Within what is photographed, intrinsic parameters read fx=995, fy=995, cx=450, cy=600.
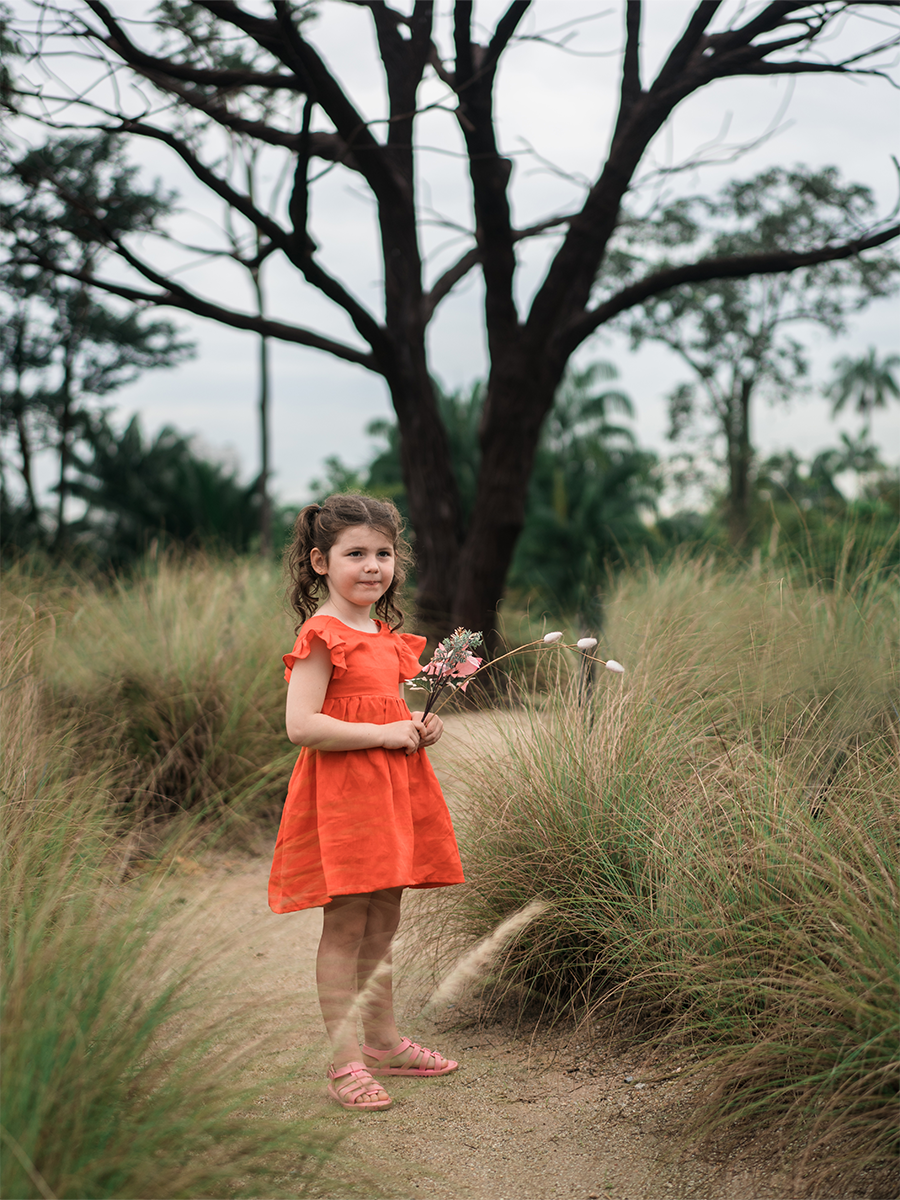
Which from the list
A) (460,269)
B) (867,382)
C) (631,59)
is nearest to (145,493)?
(460,269)

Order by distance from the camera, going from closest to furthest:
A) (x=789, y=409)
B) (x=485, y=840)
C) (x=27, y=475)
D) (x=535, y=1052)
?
(x=535, y=1052) < (x=485, y=840) < (x=27, y=475) < (x=789, y=409)

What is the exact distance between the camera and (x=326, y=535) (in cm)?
272

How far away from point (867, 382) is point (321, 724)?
5963 centimetres

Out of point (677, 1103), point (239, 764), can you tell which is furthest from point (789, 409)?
point (677, 1103)

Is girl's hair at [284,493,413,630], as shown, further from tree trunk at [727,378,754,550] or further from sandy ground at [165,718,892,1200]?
tree trunk at [727,378,754,550]

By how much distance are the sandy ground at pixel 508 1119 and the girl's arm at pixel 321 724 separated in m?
0.44

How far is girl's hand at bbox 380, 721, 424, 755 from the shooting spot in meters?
2.53

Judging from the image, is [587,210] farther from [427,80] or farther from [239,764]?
[239,764]

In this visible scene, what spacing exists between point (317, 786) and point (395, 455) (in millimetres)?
14557

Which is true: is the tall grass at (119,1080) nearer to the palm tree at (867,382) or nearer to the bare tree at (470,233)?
the bare tree at (470,233)

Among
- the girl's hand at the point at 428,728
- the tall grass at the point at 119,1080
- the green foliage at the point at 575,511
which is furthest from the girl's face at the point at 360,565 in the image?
the green foliage at the point at 575,511

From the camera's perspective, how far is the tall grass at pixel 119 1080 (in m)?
1.46

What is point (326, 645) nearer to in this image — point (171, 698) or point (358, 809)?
point (358, 809)

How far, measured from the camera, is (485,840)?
3131 millimetres
